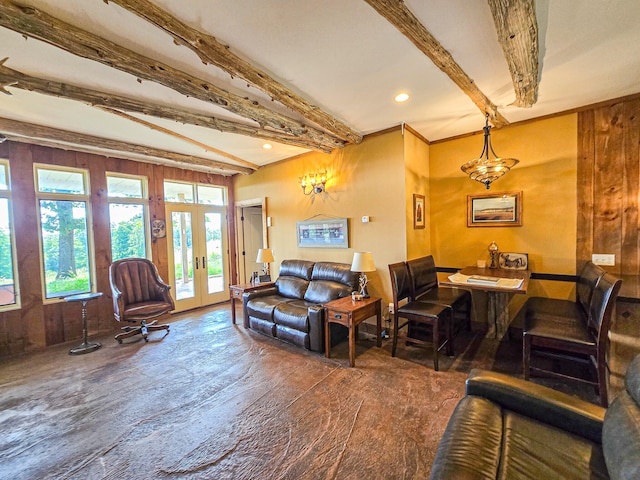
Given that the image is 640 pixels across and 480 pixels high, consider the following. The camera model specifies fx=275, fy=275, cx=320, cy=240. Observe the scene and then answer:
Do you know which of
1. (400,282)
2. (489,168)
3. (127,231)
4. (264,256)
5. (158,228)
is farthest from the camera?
(158,228)

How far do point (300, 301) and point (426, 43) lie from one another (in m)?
3.14

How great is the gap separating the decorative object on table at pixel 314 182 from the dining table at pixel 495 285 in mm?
2261

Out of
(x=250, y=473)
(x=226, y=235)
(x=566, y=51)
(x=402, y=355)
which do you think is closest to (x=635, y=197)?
(x=566, y=51)

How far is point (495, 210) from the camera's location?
146 inches

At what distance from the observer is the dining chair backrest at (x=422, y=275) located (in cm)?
339

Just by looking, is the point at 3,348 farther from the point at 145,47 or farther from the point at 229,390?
the point at 145,47

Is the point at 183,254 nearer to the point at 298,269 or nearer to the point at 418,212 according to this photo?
the point at 298,269

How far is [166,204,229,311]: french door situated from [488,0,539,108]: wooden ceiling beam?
5156 millimetres

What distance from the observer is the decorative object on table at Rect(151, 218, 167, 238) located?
4.85m

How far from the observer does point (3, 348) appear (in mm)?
3500

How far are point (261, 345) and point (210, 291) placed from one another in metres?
2.60

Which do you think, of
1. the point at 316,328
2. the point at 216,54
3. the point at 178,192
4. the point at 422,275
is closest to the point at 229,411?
the point at 316,328

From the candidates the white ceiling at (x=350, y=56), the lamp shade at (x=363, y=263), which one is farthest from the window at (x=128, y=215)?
the lamp shade at (x=363, y=263)

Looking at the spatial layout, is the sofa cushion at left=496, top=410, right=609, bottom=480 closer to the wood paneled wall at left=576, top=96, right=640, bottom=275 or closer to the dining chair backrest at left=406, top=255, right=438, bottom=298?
the dining chair backrest at left=406, top=255, right=438, bottom=298
